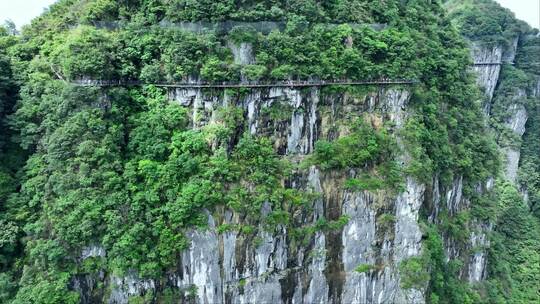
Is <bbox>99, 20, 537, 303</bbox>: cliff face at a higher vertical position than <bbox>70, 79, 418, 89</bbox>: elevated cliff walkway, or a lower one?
lower

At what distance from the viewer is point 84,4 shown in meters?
20.7

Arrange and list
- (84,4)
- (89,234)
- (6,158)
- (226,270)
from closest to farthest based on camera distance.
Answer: (89,234), (226,270), (6,158), (84,4)

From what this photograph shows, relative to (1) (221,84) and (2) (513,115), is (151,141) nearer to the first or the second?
(1) (221,84)

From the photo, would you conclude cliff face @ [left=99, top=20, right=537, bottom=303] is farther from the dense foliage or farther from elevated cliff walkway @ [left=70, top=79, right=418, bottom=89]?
the dense foliage

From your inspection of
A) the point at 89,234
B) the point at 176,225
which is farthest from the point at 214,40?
the point at 89,234

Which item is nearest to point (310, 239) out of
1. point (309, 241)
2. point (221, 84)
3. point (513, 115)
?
point (309, 241)

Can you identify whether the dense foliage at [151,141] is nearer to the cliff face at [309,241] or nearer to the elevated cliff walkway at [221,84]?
the elevated cliff walkway at [221,84]

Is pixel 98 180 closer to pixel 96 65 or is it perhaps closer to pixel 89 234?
pixel 89 234

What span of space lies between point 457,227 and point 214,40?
55.0ft

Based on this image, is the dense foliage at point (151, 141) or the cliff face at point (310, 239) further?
the cliff face at point (310, 239)

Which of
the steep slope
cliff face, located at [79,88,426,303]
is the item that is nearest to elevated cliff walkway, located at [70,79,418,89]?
cliff face, located at [79,88,426,303]

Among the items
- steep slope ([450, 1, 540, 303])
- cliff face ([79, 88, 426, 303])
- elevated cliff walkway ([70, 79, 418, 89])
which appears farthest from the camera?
steep slope ([450, 1, 540, 303])

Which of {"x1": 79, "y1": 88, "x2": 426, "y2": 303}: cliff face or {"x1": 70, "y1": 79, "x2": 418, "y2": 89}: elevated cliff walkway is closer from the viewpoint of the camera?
Result: {"x1": 79, "y1": 88, "x2": 426, "y2": 303}: cliff face

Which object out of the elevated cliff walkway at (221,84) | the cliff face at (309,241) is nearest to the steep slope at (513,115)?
the cliff face at (309,241)
